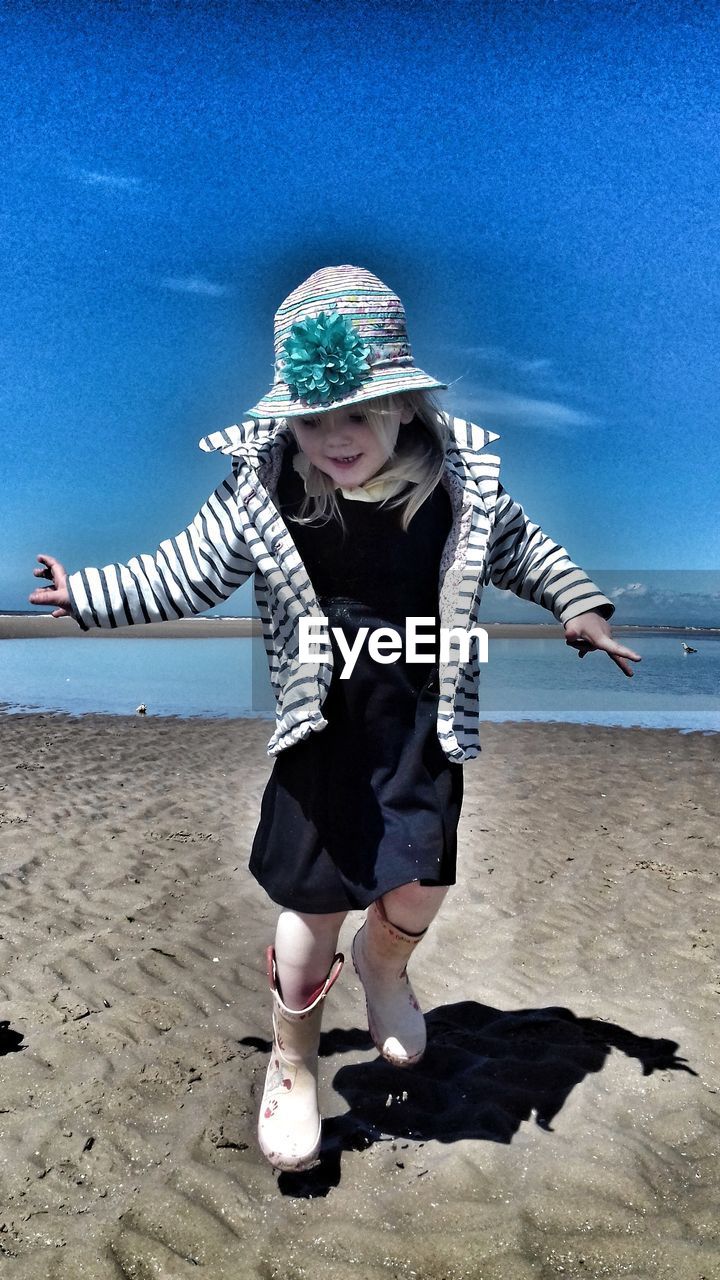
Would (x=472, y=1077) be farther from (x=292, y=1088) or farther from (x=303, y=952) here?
(x=303, y=952)

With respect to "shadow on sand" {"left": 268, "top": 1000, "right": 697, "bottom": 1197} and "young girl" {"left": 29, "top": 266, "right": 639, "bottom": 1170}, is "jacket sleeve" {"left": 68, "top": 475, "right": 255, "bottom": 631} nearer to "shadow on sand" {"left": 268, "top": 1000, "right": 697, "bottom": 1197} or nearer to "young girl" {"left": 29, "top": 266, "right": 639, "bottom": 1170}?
"young girl" {"left": 29, "top": 266, "right": 639, "bottom": 1170}

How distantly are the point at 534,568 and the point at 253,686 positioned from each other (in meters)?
13.4

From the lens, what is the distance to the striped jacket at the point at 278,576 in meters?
2.64

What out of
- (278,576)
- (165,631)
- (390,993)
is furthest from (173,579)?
(165,631)

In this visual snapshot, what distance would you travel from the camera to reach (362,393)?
2.54m

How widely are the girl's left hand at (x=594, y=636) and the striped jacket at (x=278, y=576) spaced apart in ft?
0.09

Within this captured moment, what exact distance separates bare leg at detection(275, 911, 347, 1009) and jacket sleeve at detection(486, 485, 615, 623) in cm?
109

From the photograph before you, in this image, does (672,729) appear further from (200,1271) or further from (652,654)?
(652,654)

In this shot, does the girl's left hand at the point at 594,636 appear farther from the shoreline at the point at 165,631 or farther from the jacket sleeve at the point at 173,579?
the shoreline at the point at 165,631

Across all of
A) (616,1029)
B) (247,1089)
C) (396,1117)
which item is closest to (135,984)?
(247,1089)

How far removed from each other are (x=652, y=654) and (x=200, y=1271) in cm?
2789

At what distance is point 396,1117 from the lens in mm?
3070

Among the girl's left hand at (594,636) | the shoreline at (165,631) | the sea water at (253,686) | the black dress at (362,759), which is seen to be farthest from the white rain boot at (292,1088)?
the shoreline at (165,631)

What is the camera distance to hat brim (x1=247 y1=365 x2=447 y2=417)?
2.54m
